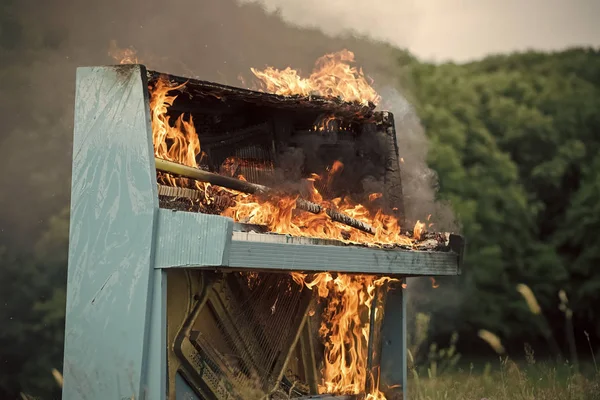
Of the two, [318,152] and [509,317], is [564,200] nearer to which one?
[509,317]

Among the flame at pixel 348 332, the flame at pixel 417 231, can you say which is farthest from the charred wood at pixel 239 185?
the flame at pixel 348 332

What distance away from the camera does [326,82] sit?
8219 millimetres

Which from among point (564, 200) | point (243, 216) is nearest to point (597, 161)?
point (564, 200)

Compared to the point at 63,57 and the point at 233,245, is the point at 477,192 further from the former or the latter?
the point at 233,245

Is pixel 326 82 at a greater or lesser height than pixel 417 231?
greater

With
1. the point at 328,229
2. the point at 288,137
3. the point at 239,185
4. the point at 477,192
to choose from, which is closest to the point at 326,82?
the point at 288,137

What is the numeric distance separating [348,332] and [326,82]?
2.04 m

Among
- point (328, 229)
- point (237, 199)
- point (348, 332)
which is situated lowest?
point (348, 332)

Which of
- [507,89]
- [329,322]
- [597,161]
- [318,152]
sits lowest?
[329,322]

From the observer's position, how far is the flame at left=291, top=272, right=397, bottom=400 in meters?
8.23

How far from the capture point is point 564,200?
19.9 metres

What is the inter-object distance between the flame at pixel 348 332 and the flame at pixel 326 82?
1458 millimetres

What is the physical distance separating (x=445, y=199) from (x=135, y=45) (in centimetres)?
696

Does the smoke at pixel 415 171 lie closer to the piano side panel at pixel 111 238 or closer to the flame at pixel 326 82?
the flame at pixel 326 82
